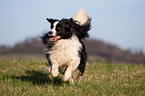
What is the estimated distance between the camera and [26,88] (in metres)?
5.34

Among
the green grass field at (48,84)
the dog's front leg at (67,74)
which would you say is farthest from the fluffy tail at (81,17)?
the green grass field at (48,84)

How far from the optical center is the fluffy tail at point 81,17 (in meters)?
6.62

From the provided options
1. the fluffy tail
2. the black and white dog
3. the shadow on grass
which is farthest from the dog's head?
the shadow on grass

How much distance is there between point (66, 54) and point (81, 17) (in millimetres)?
1657

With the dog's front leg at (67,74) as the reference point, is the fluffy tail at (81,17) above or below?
above

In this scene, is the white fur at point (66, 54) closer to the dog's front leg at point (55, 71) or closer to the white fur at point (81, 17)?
the dog's front leg at point (55, 71)

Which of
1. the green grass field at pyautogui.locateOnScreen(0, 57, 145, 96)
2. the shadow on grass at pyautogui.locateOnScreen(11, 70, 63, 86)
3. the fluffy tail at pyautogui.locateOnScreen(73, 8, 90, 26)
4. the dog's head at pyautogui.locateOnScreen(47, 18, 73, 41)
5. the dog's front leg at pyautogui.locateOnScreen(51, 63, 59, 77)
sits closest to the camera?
the green grass field at pyautogui.locateOnScreen(0, 57, 145, 96)

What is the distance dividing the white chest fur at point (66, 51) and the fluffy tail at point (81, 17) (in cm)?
105

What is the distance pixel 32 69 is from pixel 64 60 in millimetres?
2621

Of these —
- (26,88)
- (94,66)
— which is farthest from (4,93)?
(94,66)

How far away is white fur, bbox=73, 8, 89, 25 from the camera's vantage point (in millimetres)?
6623

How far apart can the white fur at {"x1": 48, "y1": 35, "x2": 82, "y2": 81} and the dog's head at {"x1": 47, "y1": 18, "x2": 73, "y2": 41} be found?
0.14m

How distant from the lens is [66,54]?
5.58 metres

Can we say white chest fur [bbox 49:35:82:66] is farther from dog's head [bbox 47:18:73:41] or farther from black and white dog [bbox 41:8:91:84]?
dog's head [bbox 47:18:73:41]
